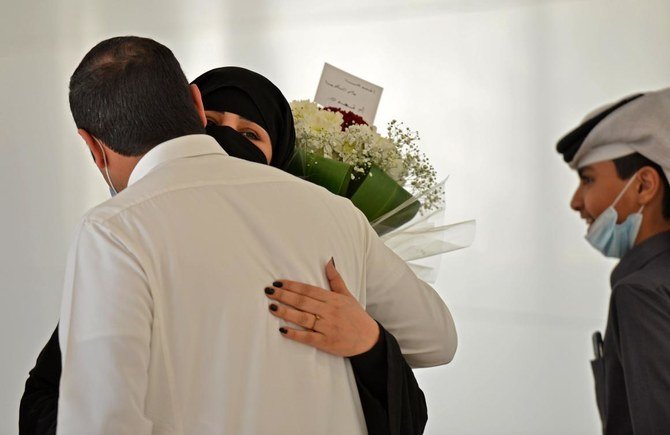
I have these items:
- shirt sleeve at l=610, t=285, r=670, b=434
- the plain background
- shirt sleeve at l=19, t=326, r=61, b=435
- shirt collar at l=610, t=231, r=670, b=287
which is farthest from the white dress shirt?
the plain background

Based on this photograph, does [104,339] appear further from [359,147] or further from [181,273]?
[359,147]

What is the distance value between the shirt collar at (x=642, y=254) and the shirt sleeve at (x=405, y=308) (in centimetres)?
91

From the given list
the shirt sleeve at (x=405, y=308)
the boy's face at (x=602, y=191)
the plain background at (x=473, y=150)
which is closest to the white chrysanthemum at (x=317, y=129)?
the shirt sleeve at (x=405, y=308)

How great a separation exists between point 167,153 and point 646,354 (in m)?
1.30

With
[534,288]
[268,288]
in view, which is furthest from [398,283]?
[534,288]

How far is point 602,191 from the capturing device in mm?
2623

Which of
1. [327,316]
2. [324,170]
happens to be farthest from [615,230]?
[327,316]

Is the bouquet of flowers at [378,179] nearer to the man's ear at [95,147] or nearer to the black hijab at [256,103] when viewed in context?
the black hijab at [256,103]

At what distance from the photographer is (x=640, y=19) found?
14.0 ft

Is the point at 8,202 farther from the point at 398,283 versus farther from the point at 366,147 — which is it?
the point at 398,283

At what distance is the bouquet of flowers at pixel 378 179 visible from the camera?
203 centimetres

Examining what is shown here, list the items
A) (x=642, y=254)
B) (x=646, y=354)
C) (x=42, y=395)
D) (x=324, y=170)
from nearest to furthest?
(x=42, y=395) < (x=324, y=170) < (x=646, y=354) < (x=642, y=254)

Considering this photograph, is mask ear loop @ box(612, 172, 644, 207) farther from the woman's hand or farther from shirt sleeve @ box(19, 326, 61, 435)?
shirt sleeve @ box(19, 326, 61, 435)

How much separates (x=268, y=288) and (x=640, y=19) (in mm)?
3362
